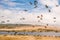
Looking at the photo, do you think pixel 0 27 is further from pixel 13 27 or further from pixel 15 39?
pixel 15 39

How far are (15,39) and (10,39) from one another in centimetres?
167

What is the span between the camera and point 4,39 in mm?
61719

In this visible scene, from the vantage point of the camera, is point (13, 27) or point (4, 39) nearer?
point (4, 39)

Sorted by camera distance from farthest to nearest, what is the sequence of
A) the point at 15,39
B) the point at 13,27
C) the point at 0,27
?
the point at 13,27 < the point at 0,27 < the point at 15,39

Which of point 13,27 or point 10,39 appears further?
point 13,27

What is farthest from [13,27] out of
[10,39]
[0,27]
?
[10,39]

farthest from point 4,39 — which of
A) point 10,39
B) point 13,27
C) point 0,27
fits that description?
point 13,27

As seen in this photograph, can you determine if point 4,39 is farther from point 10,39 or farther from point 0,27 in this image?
point 0,27

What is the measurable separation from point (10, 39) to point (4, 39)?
1.73 meters

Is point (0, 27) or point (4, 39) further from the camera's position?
point (0, 27)

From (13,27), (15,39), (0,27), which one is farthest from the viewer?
(13,27)

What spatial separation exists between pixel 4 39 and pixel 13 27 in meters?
83.9

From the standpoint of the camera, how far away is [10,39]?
62.2m

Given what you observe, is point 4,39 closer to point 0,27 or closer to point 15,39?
point 15,39
